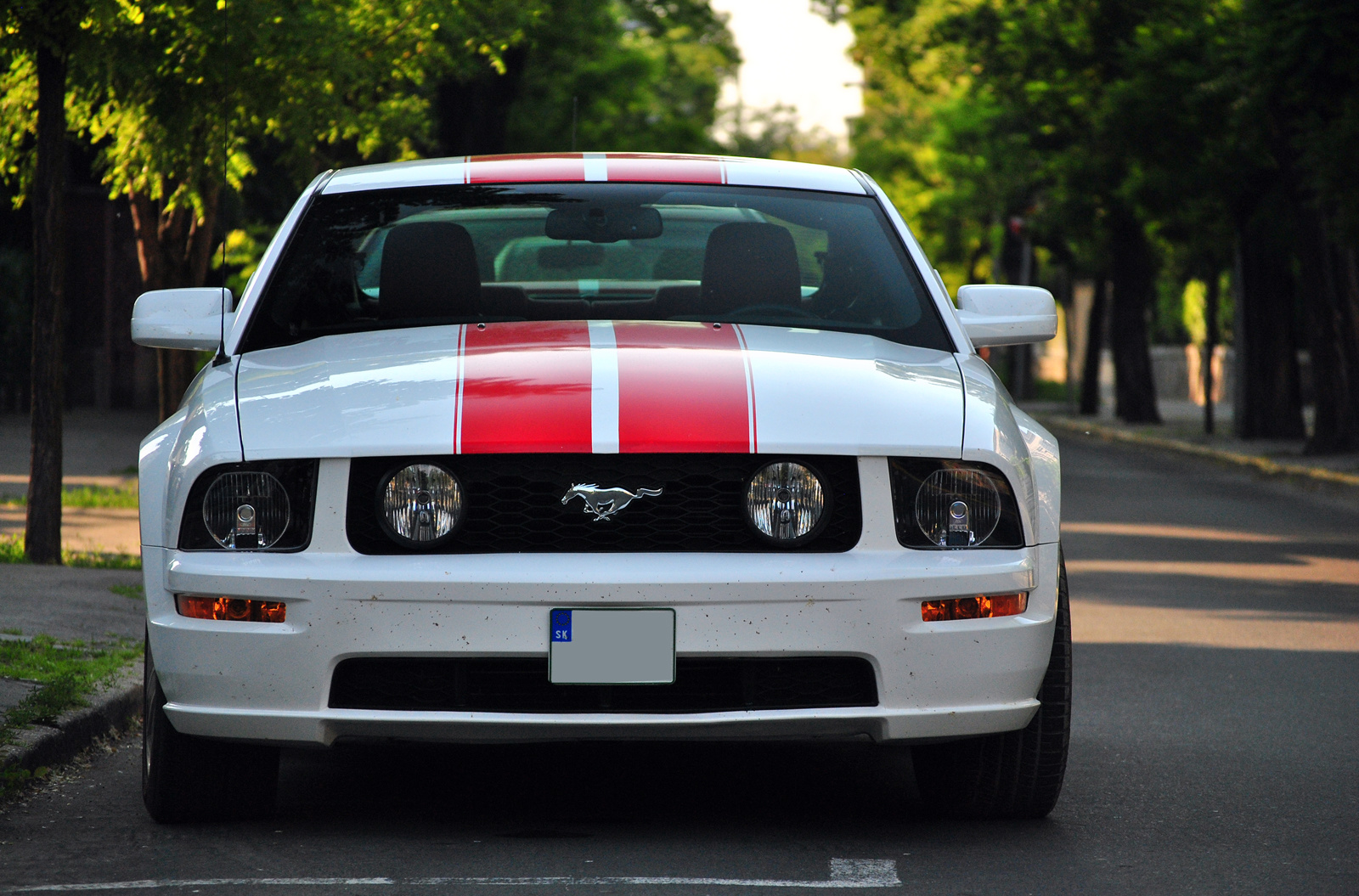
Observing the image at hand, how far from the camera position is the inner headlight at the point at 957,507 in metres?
4.30

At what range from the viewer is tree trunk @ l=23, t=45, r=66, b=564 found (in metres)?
9.62

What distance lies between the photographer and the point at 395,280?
17.2 feet

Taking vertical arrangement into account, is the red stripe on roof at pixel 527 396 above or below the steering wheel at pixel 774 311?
below

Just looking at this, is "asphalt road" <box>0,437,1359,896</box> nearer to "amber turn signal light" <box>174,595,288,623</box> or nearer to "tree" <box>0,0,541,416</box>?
"amber turn signal light" <box>174,595,288,623</box>

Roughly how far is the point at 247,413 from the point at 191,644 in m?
0.54

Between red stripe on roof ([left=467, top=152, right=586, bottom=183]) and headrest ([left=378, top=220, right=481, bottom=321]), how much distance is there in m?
0.37

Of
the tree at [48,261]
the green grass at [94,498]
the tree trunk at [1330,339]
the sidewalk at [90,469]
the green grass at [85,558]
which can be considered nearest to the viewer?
the tree at [48,261]

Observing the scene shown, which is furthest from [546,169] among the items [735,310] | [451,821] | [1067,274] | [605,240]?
[1067,274]

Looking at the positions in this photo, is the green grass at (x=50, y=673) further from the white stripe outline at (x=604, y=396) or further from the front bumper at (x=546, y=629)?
the white stripe outline at (x=604, y=396)

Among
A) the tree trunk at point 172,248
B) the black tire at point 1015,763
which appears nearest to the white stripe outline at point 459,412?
the black tire at point 1015,763

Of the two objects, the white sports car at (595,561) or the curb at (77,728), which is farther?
the curb at (77,728)

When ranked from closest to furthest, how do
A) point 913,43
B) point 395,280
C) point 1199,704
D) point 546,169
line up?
point 395,280
point 546,169
point 1199,704
point 913,43

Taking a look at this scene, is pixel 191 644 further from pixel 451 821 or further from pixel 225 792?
pixel 451 821

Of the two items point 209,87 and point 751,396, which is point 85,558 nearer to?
point 209,87
